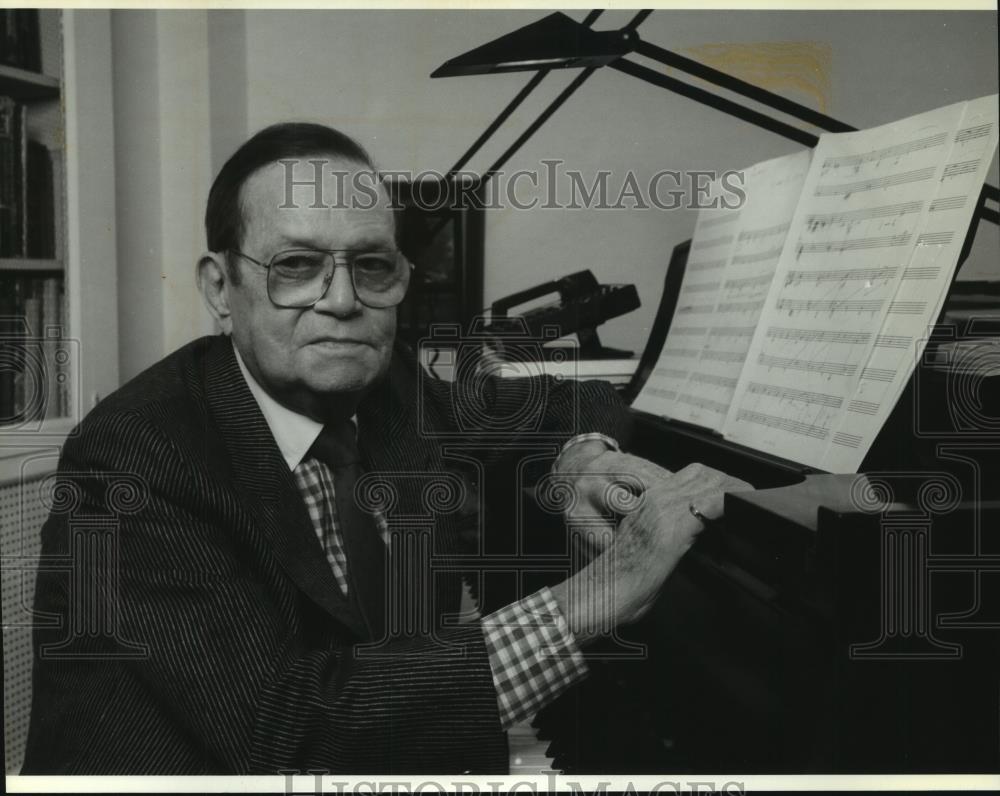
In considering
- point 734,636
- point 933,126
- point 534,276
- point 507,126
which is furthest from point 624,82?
point 734,636

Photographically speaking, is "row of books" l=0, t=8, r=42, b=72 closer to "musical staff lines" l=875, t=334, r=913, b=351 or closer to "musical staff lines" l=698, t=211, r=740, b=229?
"musical staff lines" l=698, t=211, r=740, b=229

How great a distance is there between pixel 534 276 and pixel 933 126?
1.92ft

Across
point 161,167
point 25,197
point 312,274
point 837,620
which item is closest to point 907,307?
point 837,620

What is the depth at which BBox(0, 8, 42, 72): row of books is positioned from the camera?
50.0 inches

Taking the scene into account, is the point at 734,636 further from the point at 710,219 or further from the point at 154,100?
the point at 154,100

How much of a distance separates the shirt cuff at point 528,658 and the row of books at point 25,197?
0.90 meters

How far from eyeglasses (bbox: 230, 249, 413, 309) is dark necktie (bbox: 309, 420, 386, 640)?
199 mm

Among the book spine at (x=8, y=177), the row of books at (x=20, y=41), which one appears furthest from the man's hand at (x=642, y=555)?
the row of books at (x=20, y=41)

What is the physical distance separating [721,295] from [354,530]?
67 cm

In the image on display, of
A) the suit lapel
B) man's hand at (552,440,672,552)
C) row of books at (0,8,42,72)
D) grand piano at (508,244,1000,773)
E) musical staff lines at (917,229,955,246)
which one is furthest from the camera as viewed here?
row of books at (0,8,42,72)

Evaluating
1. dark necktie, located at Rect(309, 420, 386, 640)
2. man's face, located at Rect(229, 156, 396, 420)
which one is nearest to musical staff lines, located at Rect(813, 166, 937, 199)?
man's face, located at Rect(229, 156, 396, 420)

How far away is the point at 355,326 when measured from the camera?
1.12 meters

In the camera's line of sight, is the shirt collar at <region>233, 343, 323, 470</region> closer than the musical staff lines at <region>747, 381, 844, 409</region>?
No

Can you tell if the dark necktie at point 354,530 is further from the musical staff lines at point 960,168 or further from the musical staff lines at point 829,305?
the musical staff lines at point 960,168
